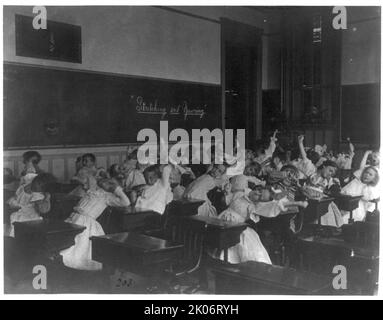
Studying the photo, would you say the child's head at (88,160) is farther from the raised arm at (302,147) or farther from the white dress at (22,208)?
the raised arm at (302,147)

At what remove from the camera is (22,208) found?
392cm

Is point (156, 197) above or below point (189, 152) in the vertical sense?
below

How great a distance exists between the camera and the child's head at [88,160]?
5.27 m

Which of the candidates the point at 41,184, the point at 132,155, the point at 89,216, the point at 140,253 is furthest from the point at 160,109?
the point at 140,253

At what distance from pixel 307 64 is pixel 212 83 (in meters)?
1.47

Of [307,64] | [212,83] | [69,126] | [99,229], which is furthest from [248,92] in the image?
[99,229]

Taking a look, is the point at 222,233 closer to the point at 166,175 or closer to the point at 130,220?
the point at 130,220

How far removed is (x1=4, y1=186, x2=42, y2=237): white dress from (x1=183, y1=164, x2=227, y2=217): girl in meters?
1.40

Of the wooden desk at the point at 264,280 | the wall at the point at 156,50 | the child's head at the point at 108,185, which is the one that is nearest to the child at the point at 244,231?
the wooden desk at the point at 264,280

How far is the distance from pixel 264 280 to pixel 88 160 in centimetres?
286

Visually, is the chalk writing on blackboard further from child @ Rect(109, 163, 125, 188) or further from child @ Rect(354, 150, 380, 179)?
child @ Rect(354, 150, 380, 179)

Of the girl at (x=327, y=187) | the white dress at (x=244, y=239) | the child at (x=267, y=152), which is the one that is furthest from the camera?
the child at (x=267, y=152)

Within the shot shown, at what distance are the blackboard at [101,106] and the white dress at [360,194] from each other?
65.7 inches
